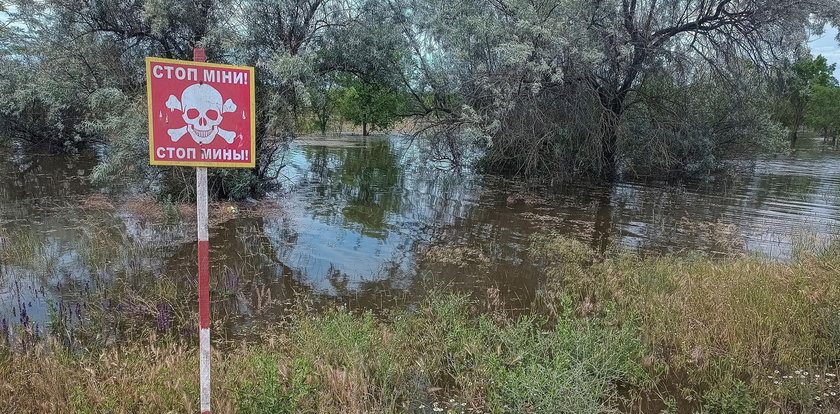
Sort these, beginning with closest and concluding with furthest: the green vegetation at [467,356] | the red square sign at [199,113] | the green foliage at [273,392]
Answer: the red square sign at [199,113] → the green foliage at [273,392] → the green vegetation at [467,356]

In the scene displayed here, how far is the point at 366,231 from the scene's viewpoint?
400 inches

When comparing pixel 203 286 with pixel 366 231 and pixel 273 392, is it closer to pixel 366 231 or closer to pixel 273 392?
pixel 273 392

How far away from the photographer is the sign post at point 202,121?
2.86 m

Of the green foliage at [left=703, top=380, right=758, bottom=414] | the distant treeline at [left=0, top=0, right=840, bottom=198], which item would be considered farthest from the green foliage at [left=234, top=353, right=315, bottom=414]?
the distant treeline at [left=0, top=0, right=840, bottom=198]

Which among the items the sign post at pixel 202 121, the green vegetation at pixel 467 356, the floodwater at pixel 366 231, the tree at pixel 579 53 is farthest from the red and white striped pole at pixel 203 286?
the tree at pixel 579 53

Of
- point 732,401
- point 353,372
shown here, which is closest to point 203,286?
point 353,372

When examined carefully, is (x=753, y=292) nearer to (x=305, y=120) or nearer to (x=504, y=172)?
(x=305, y=120)

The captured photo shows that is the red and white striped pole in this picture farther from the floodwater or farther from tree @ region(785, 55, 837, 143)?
tree @ region(785, 55, 837, 143)

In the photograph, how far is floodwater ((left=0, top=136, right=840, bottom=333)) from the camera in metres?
6.78

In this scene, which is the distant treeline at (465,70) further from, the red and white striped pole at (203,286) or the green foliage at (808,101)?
the green foliage at (808,101)

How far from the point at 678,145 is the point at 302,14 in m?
11.8

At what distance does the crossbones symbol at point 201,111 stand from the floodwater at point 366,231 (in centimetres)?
301

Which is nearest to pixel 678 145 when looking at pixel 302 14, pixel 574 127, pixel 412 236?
pixel 574 127

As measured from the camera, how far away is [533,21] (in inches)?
430
